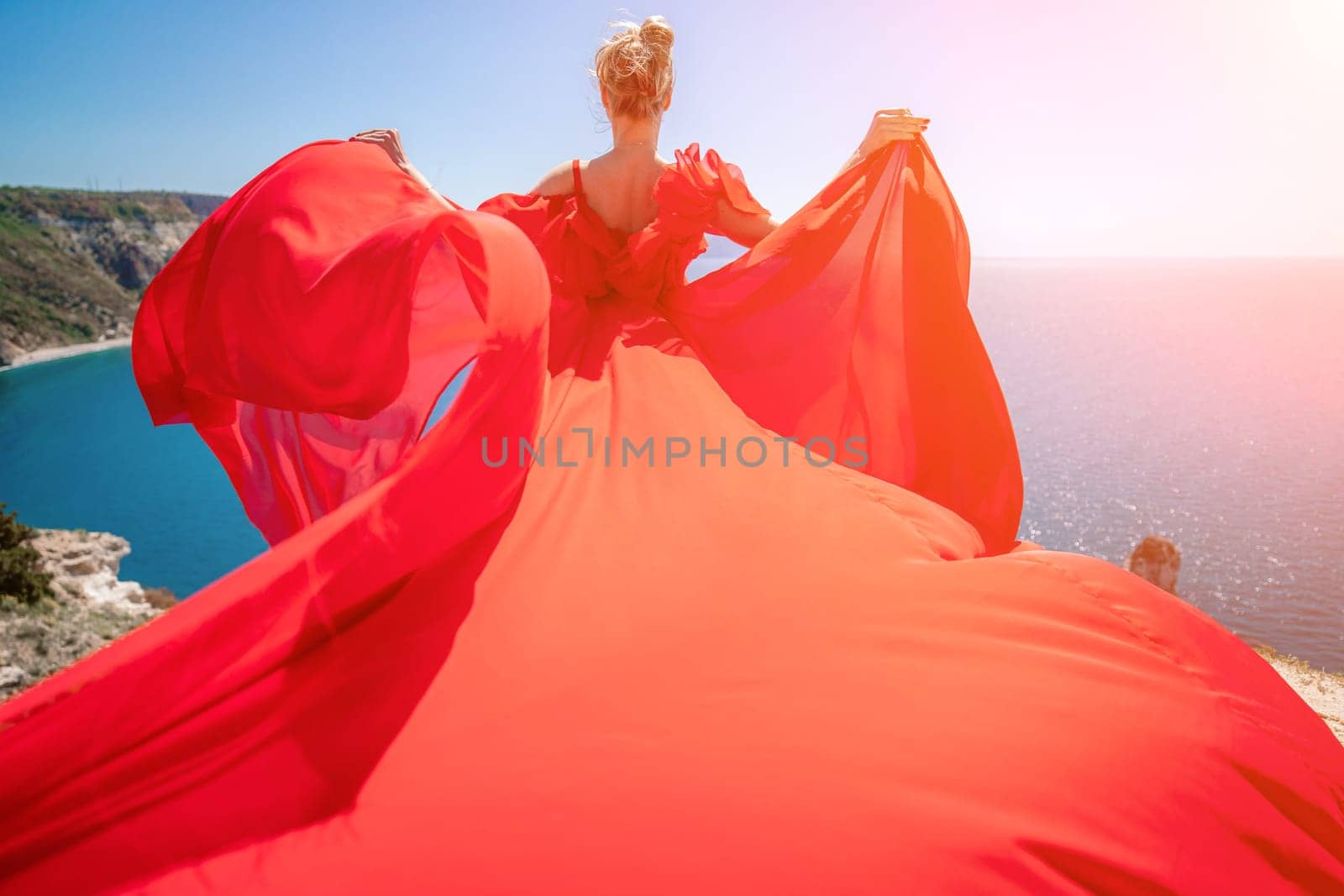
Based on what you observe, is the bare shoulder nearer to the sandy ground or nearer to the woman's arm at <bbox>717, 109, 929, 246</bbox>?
the woman's arm at <bbox>717, 109, 929, 246</bbox>

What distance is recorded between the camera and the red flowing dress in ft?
3.12

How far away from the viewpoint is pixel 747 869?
0.89 meters

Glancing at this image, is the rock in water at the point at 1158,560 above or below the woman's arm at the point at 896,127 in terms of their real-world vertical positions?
below

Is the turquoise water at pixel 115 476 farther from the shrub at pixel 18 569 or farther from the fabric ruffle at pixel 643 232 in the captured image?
the fabric ruffle at pixel 643 232

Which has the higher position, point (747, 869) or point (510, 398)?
point (510, 398)

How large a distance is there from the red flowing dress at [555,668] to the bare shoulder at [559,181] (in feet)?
3.36

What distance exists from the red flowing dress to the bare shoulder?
102 cm

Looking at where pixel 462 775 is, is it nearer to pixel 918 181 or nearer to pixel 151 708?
pixel 151 708

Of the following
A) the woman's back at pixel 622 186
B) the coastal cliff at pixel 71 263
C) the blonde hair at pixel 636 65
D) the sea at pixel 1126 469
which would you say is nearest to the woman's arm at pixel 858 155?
the woman's back at pixel 622 186

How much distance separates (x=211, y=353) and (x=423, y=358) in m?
0.47

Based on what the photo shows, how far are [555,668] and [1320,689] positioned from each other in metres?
14.4

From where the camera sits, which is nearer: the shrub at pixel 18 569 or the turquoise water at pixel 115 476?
the shrub at pixel 18 569

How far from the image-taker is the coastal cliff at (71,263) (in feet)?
197

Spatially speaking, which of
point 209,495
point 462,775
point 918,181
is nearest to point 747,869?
point 462,775
